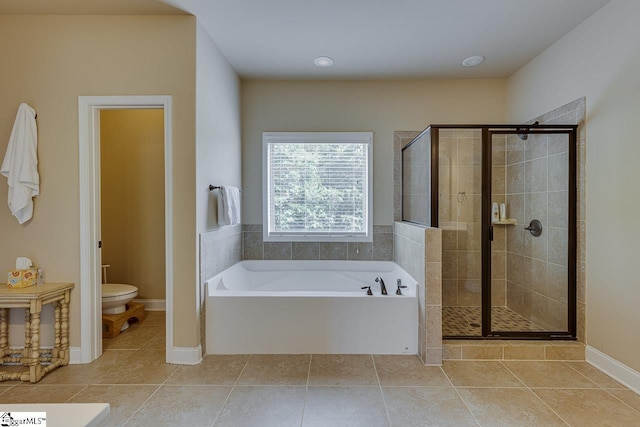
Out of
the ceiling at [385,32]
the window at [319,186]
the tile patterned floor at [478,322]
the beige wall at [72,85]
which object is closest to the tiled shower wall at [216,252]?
the beige wall at [72,85]

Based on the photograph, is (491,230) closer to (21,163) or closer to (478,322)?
(478,322)

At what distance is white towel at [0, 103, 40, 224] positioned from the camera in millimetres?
2238

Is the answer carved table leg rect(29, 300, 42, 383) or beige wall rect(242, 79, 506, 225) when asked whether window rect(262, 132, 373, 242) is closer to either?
beige wall rect(242, 79, 506, 225)

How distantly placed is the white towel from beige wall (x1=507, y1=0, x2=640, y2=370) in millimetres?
4072

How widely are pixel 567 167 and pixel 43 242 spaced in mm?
4096

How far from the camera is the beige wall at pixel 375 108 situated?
11.4 ft

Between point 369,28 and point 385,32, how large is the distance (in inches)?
5.7

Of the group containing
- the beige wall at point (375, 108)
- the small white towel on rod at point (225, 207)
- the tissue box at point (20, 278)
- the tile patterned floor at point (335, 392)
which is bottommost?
the tile patterned floor at point (335, 392)

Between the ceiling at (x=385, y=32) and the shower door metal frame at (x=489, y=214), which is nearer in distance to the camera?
the ceiling at (x=385, y=32)

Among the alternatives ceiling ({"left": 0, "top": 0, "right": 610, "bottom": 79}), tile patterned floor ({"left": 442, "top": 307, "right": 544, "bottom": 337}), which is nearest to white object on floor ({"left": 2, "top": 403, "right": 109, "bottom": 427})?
ceiling ({"left": 0, "top": 0, "right": 610, "bottom": 79})

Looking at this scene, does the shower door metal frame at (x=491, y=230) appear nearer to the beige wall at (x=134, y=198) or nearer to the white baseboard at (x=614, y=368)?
the white baseboard at (x=614, y=368)

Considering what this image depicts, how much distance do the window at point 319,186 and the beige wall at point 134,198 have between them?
1.24m

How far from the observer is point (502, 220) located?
2922mm

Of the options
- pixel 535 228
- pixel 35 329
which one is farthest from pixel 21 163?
pixel 535 228
